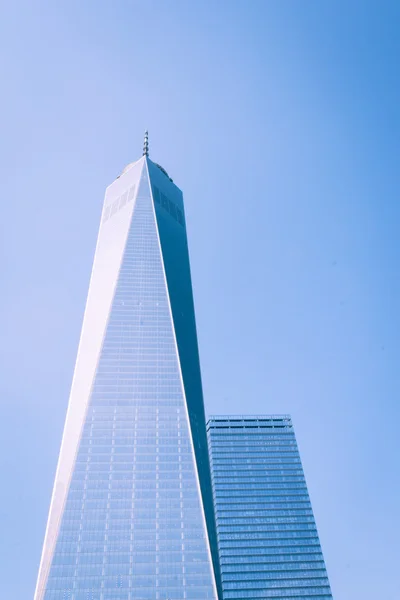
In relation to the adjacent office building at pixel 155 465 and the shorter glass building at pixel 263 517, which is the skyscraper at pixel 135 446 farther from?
the shorter glass building at pixel 263 517

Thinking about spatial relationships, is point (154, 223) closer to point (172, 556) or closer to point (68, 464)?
point (68, 464)

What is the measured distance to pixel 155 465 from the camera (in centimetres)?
11656

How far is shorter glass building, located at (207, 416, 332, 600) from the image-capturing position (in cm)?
15125

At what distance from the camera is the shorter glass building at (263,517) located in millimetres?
151250

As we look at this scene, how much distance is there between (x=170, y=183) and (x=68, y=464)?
119 m

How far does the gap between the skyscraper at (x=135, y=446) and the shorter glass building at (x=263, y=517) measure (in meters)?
47.2

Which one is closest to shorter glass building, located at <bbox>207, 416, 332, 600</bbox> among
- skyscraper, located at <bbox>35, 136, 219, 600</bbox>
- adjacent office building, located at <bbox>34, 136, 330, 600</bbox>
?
adjacent office building, located at <bbox>34, 136, 330, 600</bbox>

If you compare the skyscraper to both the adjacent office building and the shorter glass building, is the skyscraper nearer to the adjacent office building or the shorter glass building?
the adjacent office building

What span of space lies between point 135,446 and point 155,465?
723 centimetres

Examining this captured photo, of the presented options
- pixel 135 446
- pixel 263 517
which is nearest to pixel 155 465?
pixel 135 446

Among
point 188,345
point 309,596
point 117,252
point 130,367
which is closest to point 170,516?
point 130,367

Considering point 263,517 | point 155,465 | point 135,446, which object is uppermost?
point 263,517

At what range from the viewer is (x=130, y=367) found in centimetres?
13250

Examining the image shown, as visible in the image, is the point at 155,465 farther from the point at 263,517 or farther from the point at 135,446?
the point at 263,517
